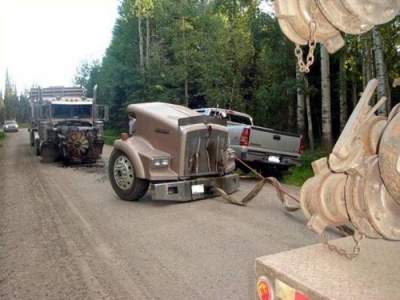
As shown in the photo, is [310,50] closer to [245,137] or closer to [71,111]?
[245,137]

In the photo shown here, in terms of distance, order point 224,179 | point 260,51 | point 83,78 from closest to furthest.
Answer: point 224,179, point 260,51, point 83,78

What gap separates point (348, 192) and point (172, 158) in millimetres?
6824

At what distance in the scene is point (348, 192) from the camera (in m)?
1.68

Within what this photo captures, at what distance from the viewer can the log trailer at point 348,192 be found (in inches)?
63.2

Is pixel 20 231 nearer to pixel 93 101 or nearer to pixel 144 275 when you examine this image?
pixel 144 275

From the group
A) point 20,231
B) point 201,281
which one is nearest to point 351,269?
point 201,281

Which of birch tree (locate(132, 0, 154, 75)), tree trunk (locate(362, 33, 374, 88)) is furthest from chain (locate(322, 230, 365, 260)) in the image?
birch tree (locate(132, 0, 154, 75))

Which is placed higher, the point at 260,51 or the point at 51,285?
the point at 260,51

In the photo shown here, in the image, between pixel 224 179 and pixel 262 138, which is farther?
pixel 262 138

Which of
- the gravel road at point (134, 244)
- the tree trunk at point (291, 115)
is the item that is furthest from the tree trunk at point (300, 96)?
the gravel road at point (134, 244)

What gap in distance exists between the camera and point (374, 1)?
1.72 m

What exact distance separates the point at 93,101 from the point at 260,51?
8900mm

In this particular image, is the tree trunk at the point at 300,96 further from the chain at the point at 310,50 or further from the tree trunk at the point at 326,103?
the chain at the point at 310,50

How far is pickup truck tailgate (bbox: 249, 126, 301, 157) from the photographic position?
11484 millimetres
